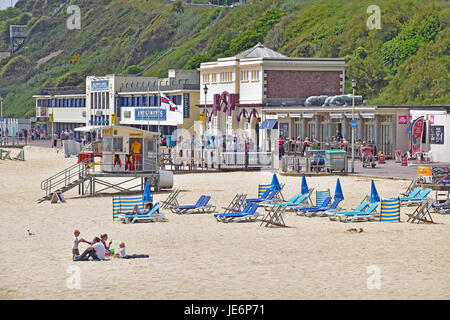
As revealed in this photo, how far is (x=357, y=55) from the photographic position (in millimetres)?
88688

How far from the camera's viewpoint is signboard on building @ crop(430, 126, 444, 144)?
152ft

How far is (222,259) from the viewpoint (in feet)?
66.0

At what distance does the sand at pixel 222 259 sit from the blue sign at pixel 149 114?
47815 mm

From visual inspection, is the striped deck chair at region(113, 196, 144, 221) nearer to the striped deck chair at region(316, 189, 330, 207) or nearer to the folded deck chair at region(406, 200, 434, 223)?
the striped deck chair at region(316, 189, 330, 207)

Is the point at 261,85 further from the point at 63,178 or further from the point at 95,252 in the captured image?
the point at 95,252

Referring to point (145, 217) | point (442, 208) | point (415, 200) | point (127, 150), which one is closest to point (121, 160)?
point (127, 150)

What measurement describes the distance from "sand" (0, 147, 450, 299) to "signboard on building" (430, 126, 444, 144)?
54.2 ft

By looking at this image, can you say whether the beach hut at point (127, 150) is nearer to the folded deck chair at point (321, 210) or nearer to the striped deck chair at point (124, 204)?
the striped deck chair at point (124, 204)

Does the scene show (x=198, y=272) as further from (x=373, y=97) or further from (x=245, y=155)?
(x=373, y=97)

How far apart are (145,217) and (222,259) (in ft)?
24.0
